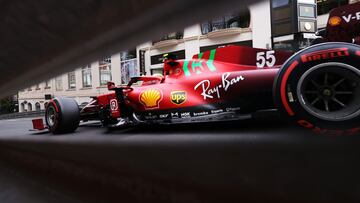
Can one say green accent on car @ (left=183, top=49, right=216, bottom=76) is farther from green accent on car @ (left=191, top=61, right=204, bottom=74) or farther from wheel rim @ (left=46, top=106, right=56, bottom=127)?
wheel rim @ (left=46, top=106, right=56, bottom=127)

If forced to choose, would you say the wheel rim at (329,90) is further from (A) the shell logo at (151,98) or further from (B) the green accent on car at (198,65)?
(A) the shell logo at (151,98)

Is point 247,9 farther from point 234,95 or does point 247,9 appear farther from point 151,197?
point 234,95

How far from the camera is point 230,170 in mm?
2596

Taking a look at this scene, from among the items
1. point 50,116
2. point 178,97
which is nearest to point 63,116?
point 50,116

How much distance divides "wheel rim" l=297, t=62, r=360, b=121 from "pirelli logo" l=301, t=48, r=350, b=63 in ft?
0.24

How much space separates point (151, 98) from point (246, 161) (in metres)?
2.95

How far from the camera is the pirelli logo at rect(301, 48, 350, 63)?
9.98 ft

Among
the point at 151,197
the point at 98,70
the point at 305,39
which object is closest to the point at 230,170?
the point at 151,197

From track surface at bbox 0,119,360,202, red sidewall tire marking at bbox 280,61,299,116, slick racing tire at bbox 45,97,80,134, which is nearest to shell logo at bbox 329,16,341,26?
red sidewall tire marking at bbox 280,61,299,116

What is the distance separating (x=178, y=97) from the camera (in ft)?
17.1

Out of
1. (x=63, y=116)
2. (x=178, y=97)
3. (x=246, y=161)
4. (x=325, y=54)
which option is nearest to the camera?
(x=246, y=161)

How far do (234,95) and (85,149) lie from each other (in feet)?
6.84

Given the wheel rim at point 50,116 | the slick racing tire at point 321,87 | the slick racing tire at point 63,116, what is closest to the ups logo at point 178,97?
the slick racing tire at point 321,87

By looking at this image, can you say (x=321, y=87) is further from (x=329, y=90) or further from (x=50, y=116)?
(x=50, y=116)
